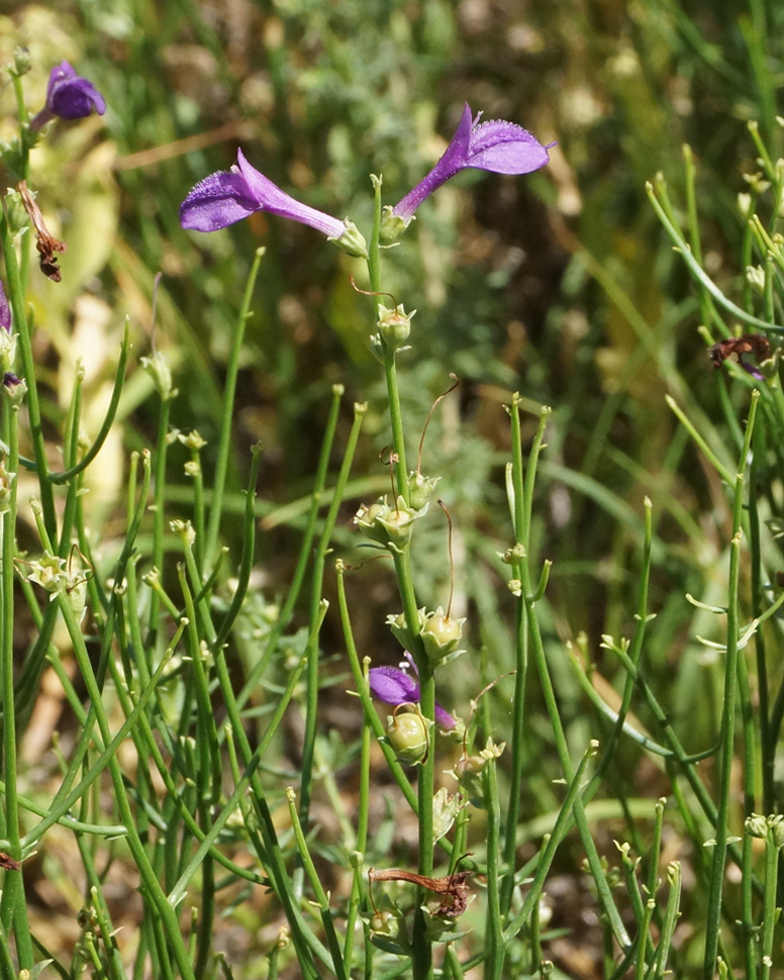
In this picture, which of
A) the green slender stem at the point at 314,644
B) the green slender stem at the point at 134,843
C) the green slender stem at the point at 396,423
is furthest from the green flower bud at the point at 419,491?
the green slender stem at the point at 134,843

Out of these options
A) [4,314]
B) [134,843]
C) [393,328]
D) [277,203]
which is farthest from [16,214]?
[134,843]

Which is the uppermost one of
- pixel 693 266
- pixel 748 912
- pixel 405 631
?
pixel 693 266

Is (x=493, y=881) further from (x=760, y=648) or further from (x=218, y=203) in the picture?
(x=218, y=203)

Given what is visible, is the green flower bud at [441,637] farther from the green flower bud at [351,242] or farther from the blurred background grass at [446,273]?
the blurred background grass at [446,273]

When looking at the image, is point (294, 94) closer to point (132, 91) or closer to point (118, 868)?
point (132, 91)

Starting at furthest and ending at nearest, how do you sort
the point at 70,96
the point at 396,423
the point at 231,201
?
the point at 70,96
the point at 231,201
the point at 396,423

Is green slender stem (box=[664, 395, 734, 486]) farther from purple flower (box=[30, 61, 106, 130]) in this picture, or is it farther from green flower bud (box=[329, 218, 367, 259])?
purple flower (box=[30, 61, 106, 130])

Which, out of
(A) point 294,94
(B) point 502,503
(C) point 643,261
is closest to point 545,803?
(B) point 502,503
